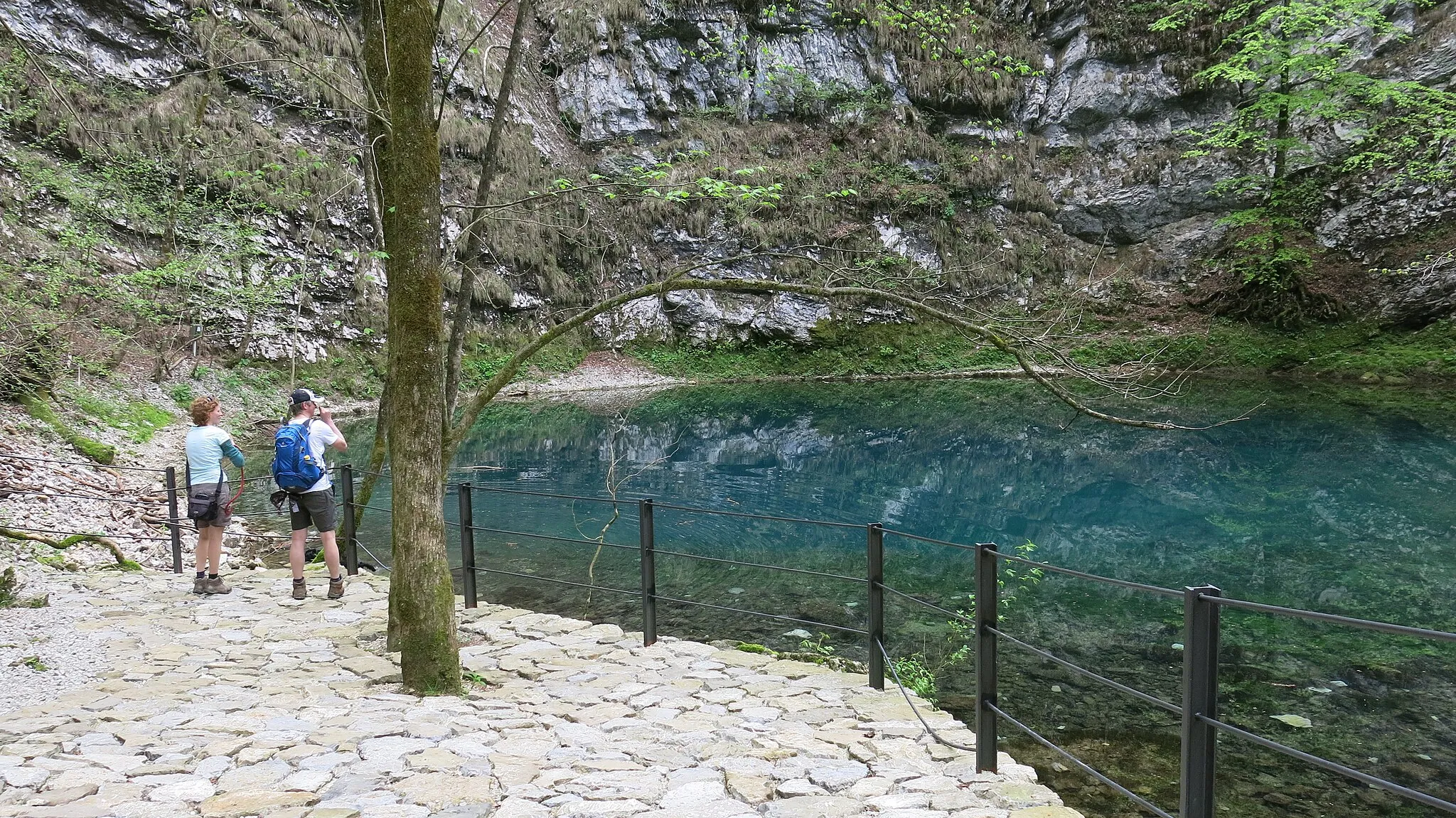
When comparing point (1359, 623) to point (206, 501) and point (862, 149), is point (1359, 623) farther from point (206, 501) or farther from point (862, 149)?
point (862, 149)

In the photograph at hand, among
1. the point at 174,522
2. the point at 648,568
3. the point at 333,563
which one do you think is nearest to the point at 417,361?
the point at 648,568

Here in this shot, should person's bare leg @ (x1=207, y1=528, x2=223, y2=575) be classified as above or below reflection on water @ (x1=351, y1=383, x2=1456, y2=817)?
above

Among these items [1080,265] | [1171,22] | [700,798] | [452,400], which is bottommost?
[700,798]

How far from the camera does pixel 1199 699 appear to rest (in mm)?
2197

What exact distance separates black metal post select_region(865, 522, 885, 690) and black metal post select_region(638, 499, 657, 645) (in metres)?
1.41

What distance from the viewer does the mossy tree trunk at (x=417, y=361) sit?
4445mm

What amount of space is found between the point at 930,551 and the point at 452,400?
5983mm

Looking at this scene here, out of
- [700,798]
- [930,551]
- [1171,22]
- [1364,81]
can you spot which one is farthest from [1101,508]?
[1171,22]

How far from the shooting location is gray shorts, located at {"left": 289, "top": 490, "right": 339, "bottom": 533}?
644 centimetres

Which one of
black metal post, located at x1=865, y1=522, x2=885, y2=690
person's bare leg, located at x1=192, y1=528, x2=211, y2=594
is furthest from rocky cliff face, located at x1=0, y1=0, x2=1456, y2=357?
black metal post, located at x1=865, y1=522, x2=885, y2=690

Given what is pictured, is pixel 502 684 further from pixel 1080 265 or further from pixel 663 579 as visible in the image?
pixel 1080 265

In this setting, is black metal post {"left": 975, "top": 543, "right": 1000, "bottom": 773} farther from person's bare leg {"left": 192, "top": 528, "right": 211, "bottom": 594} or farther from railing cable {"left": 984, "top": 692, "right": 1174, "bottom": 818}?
person's bare leg {"left": 192, "top": 528, "right": 211, "bottom": 594}

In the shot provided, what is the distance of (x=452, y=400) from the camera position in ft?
21.7

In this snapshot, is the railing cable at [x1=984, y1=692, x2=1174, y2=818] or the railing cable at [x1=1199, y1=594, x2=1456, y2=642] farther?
the railing cable at [x1=984, y1=692, x2=1174, y2=818]
